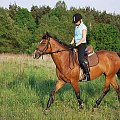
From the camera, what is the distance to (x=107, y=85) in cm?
863

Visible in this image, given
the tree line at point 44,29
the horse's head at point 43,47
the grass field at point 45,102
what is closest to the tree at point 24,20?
the tree line at point 44,29

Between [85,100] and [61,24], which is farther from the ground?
[61,24]

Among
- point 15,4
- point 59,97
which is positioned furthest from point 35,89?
point 15,4

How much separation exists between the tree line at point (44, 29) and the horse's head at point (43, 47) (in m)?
27.9

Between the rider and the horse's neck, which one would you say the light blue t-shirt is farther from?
the horse's neck

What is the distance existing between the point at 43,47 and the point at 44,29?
39.0m

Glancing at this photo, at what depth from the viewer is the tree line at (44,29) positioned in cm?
3966

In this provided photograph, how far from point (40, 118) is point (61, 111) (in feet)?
2.79

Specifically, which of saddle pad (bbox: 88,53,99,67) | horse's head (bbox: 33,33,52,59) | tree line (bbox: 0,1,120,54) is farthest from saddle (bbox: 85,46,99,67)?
tree line (bbox: 0,1,120,54)

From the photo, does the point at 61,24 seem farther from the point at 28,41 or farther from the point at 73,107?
the point at 73,107

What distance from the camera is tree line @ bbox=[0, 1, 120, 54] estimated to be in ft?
130

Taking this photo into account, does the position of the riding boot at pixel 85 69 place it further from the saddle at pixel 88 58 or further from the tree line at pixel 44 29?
the tree line at pixel 44 29

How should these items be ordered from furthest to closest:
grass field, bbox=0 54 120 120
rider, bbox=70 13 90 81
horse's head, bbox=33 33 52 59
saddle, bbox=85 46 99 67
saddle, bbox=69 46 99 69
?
saddle, bbox=85 46 99 67, saddle, bbox=69 46 99 69, rider, bbox=70 13 90 81, horse's head, bbox=33 33 52 59, grass field, bbox=0 54 120 120

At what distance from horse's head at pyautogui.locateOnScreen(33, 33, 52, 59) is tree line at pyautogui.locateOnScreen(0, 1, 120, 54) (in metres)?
27.9
